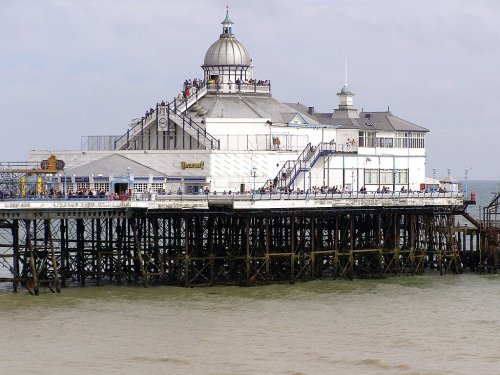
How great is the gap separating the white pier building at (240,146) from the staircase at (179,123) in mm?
57

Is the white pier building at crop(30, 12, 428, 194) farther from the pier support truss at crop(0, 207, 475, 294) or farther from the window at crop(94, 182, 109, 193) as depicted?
the pier support truss at crop(0, 207, 475, 294)

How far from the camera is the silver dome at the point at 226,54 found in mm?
83062

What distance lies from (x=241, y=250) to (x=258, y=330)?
1522cm

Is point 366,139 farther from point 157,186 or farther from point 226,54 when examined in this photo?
point 157,186

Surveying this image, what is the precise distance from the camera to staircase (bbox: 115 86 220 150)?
76188 mm

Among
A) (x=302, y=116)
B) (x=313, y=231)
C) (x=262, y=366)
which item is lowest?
(x=262, y=366)

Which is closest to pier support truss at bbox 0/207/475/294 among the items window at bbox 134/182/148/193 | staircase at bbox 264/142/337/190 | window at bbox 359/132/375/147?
window at bbox 134/182/148/193

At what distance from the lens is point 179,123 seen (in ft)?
253

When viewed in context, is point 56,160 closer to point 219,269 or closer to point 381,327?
point 219,269

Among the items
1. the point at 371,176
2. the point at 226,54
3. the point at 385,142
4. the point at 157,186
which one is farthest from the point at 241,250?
the point at 226,54

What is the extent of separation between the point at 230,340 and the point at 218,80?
32.6 meters

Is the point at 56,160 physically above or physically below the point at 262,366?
above

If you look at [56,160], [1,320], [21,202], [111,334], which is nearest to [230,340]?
[111,334]

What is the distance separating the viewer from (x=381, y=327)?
55438 mm
